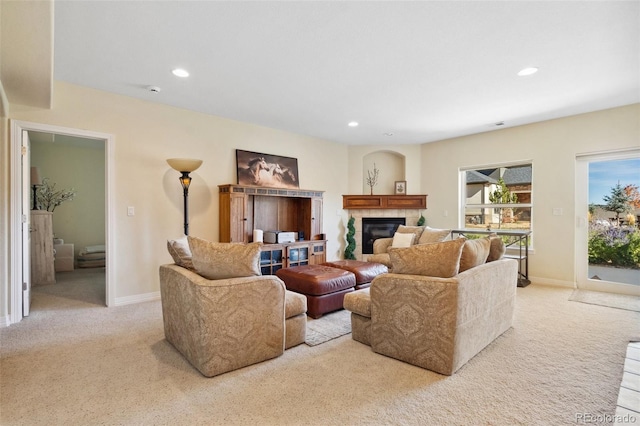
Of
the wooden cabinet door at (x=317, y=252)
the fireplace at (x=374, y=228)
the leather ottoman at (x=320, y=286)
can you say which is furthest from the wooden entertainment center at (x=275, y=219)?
the fireplace at (x=374, y=228)

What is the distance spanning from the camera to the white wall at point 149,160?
3697 mm

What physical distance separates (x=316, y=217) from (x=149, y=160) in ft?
8.99

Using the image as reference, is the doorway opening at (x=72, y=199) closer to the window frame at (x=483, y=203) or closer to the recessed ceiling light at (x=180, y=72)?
the recessed ceiling light at (x=180, y=72)

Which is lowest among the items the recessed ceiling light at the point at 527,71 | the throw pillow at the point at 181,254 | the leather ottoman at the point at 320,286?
the leather ottoman at the point at 320,286

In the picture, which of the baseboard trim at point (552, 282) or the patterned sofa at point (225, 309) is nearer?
the patterned sofa at point (225, 309)

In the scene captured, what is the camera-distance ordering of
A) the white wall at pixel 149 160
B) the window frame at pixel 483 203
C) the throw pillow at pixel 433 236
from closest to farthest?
the white wall at pixel 149 160
the throw pillow at pixel 433 236
the window frame at pixel 483 203

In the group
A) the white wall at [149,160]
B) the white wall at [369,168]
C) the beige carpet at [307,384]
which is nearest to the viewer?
the beige carpet at [307,384]

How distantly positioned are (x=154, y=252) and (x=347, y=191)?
12.8 feet

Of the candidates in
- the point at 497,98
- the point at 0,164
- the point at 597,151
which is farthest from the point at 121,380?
the point at 597,151

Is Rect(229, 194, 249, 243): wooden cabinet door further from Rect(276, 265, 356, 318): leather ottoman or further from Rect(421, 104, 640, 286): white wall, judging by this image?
Rect(421, 104, 640, 286): white wall

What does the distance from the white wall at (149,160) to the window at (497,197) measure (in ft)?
13.5

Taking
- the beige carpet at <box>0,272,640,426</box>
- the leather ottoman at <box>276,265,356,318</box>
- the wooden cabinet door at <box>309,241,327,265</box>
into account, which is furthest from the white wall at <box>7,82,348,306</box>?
the leather ottoman at <box>276,265,356,318</box>

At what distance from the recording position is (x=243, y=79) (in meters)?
3.44

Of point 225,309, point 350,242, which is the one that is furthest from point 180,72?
point 350,242
